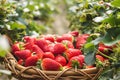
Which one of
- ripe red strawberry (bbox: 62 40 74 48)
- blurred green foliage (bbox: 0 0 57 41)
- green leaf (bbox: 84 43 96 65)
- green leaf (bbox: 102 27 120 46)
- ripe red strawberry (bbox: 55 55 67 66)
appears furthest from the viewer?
blurred green foliage (bbox: 0 0 57 41)

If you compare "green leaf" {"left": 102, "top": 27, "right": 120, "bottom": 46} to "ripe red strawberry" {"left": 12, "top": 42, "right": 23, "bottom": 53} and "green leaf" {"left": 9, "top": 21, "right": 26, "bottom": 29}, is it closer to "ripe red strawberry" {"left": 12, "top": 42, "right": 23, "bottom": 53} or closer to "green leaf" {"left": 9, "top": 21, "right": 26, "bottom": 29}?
"ripe red strawberry" {"left": 12, "top": 42, "right": 23, "bottom": 53}

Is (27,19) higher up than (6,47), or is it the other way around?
(6,47)

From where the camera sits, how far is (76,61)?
1.52 metres

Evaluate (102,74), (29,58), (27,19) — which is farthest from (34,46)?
(27,19)

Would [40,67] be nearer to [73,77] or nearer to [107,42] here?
[73,77]

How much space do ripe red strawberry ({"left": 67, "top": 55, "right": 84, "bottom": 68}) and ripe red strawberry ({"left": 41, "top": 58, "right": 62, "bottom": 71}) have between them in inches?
2.0

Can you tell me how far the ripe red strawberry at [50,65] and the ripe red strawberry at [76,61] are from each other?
5cm

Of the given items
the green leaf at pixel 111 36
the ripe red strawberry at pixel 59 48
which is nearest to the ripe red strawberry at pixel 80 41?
the ripe red strawberry at pixel 59 48

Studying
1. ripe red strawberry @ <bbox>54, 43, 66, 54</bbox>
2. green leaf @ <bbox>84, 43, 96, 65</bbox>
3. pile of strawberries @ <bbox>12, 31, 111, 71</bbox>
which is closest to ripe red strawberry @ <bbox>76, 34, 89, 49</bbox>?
pile of strawberries @ <bbox>12, 31, 111, 71</bbox>

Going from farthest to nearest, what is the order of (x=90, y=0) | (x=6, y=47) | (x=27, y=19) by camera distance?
(x=27, y=19) < (x=90, y=0) < (x=6, y=47)

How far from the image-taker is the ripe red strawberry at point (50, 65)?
1.53 m

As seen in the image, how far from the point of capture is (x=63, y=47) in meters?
1.64

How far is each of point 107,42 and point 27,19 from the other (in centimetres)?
121

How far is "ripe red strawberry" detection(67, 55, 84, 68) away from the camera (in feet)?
4.98
